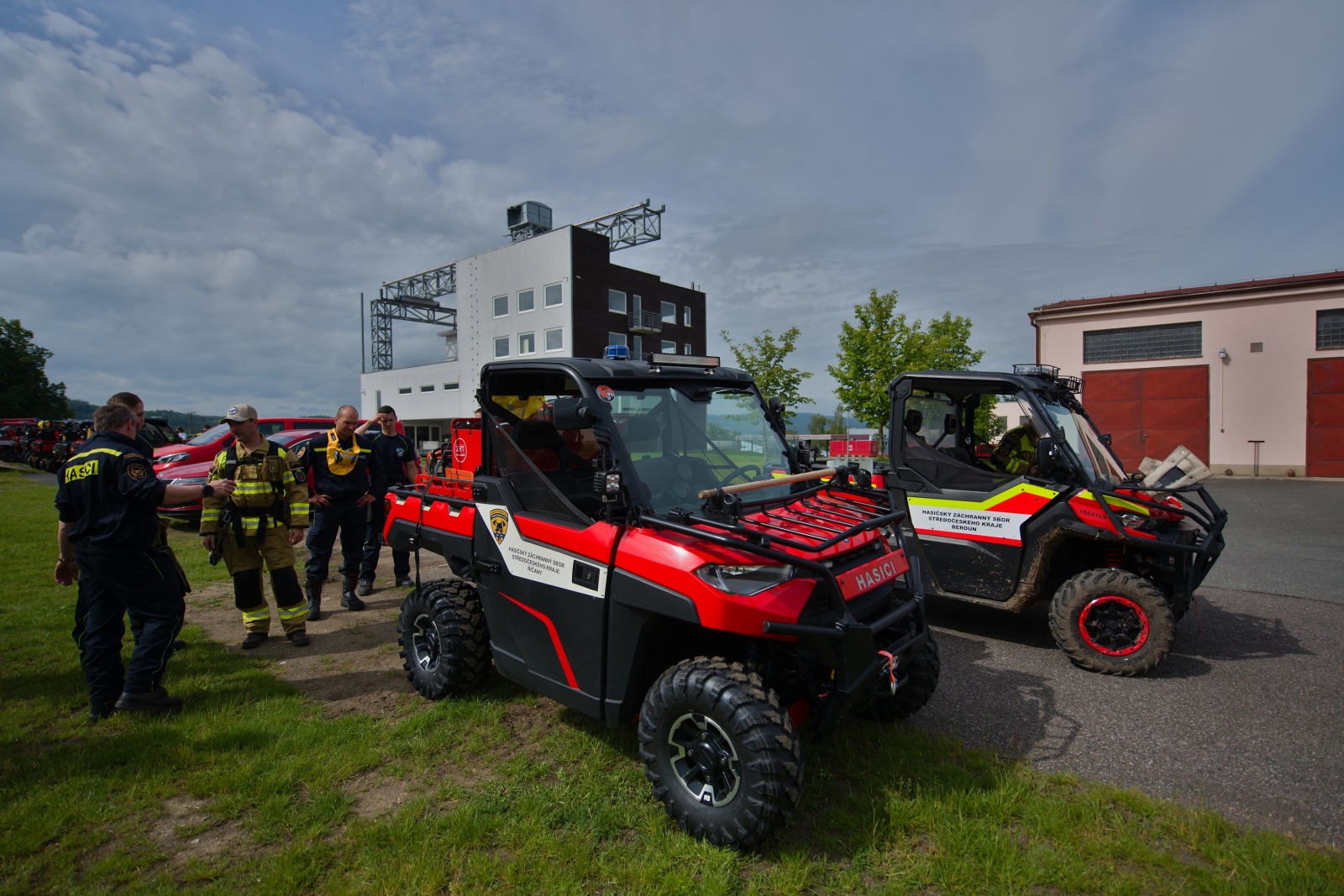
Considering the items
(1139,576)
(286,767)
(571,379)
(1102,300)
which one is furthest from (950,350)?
(286,767)

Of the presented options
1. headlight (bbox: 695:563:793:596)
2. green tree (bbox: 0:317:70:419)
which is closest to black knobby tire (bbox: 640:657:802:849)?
headlight (bbox: 695:563:793:596)

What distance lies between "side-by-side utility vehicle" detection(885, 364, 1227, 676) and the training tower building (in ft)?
82.0

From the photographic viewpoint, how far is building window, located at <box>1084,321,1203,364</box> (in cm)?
2292

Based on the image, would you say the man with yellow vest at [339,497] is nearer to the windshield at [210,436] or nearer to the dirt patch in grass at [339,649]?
the dirt patch in grass at [339,649]

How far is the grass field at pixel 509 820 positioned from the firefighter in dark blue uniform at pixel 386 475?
3062 millimetres

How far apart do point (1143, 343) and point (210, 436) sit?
2735 cm

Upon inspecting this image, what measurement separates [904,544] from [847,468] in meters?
0.63

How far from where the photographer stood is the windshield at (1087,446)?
209 inches

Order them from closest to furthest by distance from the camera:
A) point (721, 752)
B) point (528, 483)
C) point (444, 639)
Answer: point (721, 752) < point (528, 483) < point (444, 639)

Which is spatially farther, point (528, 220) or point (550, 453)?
point (528, 220)

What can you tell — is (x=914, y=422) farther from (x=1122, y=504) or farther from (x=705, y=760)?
(x=705, y=760)

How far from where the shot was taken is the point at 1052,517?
5.17 meters

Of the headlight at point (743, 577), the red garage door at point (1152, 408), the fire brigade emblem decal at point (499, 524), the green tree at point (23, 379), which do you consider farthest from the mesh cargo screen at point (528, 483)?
the green tree at point (23, 379)

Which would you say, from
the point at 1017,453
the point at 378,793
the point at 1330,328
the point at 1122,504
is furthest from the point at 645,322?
the point at 378,793
